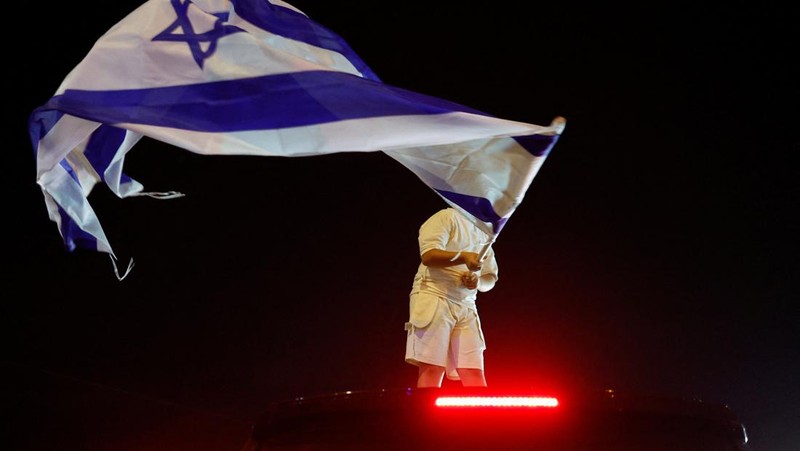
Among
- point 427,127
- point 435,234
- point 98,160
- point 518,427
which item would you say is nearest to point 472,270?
point 435,234

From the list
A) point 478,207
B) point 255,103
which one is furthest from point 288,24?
point 478,207

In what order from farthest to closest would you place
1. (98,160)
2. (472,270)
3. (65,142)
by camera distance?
(472,270), (98,160), (65,142)

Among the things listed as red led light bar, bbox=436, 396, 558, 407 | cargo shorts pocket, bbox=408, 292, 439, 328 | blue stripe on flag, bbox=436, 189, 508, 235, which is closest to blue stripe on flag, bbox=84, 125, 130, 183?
blue stripe on flag, bbox=436, 189, 508, 235

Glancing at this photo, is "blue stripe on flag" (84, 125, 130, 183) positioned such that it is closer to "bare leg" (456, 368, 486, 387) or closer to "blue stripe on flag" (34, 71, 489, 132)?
"blue stripe on flag" (34, 71, 489, 132)

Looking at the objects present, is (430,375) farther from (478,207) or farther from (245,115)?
(245,115)

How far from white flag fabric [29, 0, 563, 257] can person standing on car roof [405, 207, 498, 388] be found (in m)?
0.82

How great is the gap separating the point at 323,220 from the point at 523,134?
3.72 meters

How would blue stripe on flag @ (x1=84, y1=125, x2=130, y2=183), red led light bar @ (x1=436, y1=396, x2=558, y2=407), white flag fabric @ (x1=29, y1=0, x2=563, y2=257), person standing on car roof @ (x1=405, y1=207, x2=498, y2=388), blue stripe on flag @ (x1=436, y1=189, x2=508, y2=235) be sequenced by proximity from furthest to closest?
person standing on car roof @ (x1=405, y1=207, x2=498, y2=388) < blue stripe on flag @ (x1=84, y1=125, x2=130, y2=183) < blue stripe on flag @ (x1=436, y1=189, x2=508, y2=235) < white flag fabric @ (x1=29, y1=0, x2=563, y2=257) < red led light bar @ (x1=436, y1=396, x2=558, y2=407)

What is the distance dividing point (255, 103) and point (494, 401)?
206cm

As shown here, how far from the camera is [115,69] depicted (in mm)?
3391

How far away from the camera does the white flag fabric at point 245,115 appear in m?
3.12

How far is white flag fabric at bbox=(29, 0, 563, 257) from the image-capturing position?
312cm

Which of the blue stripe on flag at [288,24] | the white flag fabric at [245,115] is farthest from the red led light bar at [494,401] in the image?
the blue stripe on flag at [288,24]

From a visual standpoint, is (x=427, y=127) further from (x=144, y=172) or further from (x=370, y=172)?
(x=144, y=172)
